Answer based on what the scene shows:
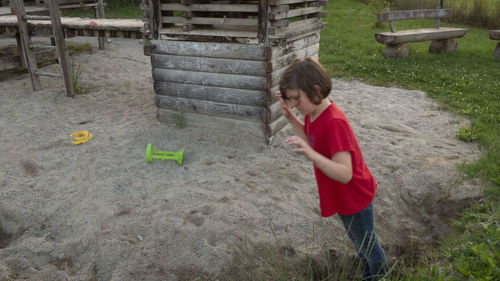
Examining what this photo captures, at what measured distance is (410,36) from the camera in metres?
9.42

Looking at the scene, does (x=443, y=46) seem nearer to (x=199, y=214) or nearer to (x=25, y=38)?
(x=199, y=214)

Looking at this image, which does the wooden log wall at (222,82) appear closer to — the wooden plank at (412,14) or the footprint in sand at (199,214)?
the footprint in sand at (199,214)

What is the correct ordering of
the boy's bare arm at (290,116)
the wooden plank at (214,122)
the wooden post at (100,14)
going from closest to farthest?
the boy's bare arm at (290,116) < the wooden plank at (214,122) < the wooden post at (100,14)

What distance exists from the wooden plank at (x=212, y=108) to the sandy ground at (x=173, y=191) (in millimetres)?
299

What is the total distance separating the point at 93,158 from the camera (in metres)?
4.78

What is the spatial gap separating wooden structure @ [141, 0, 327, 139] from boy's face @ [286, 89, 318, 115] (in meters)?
2.53

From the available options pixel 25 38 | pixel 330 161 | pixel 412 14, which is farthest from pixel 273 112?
pixel 412 14

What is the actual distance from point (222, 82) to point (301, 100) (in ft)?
9.92

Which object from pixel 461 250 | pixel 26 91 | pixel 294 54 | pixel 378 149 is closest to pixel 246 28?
pixel 294 54

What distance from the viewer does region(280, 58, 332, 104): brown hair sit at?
2.07 metres

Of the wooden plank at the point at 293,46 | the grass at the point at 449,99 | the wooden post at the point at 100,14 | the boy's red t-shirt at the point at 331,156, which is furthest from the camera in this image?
the wooden post at the point at 100,14

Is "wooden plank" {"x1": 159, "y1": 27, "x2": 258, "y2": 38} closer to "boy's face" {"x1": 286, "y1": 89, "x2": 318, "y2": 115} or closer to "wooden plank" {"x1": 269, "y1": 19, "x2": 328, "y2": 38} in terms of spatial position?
"wooden plank" {"x1": 269, "y1": 19, "x2": 328, "y2": 38}

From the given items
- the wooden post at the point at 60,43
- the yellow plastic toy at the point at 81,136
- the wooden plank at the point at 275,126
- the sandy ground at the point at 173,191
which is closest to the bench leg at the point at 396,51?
the sandy ground at the point at 173,191

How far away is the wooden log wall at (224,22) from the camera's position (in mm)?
4535
